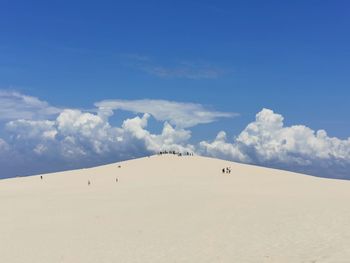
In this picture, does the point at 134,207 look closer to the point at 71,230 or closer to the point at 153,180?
the point at 71,230

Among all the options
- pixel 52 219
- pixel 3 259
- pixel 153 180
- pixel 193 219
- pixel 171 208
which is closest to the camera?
pixel 3 259

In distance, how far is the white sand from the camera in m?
20.9

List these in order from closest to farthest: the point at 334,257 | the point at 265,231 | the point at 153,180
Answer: the point at 334,257, the point at 265,231, the point at 153,180

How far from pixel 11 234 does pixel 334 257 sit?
780 inches

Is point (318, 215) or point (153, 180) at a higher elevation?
point (153, 180)

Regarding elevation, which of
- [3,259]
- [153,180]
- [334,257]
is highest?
[153,180]

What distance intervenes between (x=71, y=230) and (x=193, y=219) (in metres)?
8.06

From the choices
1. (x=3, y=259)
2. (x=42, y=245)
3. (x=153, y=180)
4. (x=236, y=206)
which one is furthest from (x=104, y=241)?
(x=153, y=180)

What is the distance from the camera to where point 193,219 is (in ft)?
102

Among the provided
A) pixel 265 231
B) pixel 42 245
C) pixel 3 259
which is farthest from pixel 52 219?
pixel 265 231

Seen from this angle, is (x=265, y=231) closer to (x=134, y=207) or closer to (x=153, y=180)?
(x=134, y=207)

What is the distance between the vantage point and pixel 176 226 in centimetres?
2908

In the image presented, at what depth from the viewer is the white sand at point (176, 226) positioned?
20922 millimetres

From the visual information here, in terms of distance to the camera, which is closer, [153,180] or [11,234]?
[11,234]
